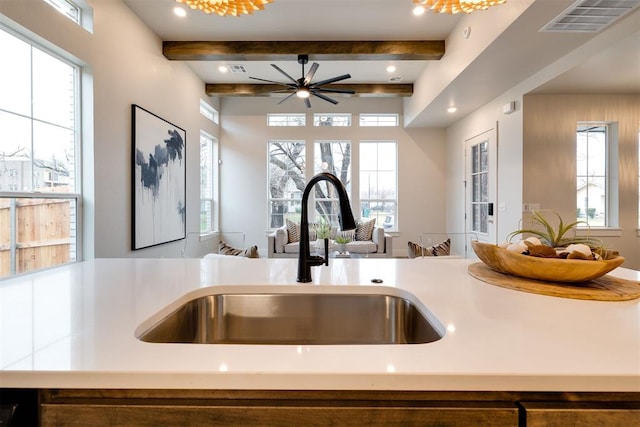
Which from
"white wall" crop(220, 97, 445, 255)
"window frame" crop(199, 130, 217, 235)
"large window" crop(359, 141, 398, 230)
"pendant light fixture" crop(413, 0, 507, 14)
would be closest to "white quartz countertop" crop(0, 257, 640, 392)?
"pendant light fixture" crop(413, 0, 507, 14)

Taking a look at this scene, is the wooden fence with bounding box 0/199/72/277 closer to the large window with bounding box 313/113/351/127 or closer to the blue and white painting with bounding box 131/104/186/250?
the blue and white painting with bounding box 131/104/186/250

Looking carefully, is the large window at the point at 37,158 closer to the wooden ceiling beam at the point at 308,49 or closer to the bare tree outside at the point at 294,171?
the wooden ceiling beam at the point at 308,49

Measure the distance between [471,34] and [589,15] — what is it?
1019 mm

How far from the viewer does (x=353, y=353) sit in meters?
0.56

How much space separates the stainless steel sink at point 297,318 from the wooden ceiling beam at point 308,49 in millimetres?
3839

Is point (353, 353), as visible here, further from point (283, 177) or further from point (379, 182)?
point (379, 182)

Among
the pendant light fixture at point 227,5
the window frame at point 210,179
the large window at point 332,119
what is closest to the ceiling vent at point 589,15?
the pendant light fixture at point 227,5

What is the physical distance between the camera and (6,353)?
1.81ft

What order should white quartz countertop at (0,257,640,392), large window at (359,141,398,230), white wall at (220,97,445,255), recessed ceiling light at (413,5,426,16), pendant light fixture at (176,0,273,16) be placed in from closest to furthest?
1. white quartz countertop at (0,257,640,392)
2. pendant light fixture at (176,0,273,16)
3. recessed ceiling light at (413,5,426,16)
4. white wall at (220,97,445,255)
5. large window at (359,141,398,230)

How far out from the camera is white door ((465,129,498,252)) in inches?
179

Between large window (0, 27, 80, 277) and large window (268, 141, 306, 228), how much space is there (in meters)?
3.91

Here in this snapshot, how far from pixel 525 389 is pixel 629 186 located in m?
5.05

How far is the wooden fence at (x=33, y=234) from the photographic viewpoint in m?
2.13

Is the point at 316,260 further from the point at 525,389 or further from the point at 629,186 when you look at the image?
the point at 629,186
